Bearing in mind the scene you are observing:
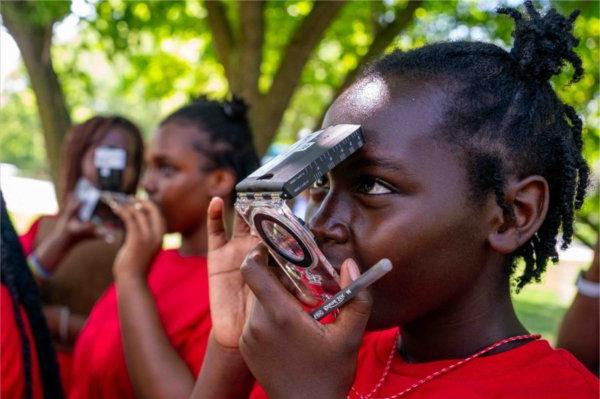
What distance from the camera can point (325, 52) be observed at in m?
9.02

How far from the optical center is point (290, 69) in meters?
5.51

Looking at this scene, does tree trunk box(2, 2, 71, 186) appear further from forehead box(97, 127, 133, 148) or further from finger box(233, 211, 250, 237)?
finger box(233, 211, 250, 237)

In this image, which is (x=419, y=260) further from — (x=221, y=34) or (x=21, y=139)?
(x=21, y=139)

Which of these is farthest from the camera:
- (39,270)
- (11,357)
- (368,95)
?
(39,270)

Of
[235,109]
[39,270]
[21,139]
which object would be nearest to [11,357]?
[235,109]

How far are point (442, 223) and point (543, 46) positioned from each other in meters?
0.49

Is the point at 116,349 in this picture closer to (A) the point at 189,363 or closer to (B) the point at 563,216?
(A) the point at 189,363

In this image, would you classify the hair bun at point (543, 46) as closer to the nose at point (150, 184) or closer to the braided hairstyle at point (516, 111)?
the braided hairstyle at point (516, 111)

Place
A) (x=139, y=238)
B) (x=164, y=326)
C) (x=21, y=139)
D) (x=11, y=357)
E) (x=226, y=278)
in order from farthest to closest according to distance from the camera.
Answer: (x=21, y=139)
(x=139, y=238)
(x=164, y=326)
(x=11, y=357)
(x=226, y=278)

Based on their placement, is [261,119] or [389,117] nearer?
[389,117]

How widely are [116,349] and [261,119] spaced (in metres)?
3.17

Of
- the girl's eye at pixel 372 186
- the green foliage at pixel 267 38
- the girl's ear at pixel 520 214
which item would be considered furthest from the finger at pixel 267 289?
the green foliage at pixel 267 38

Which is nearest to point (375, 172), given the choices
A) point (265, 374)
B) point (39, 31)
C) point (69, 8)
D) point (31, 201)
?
point (265, 374)

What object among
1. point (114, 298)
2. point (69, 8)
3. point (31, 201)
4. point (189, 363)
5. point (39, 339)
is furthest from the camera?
point (31, 201)
